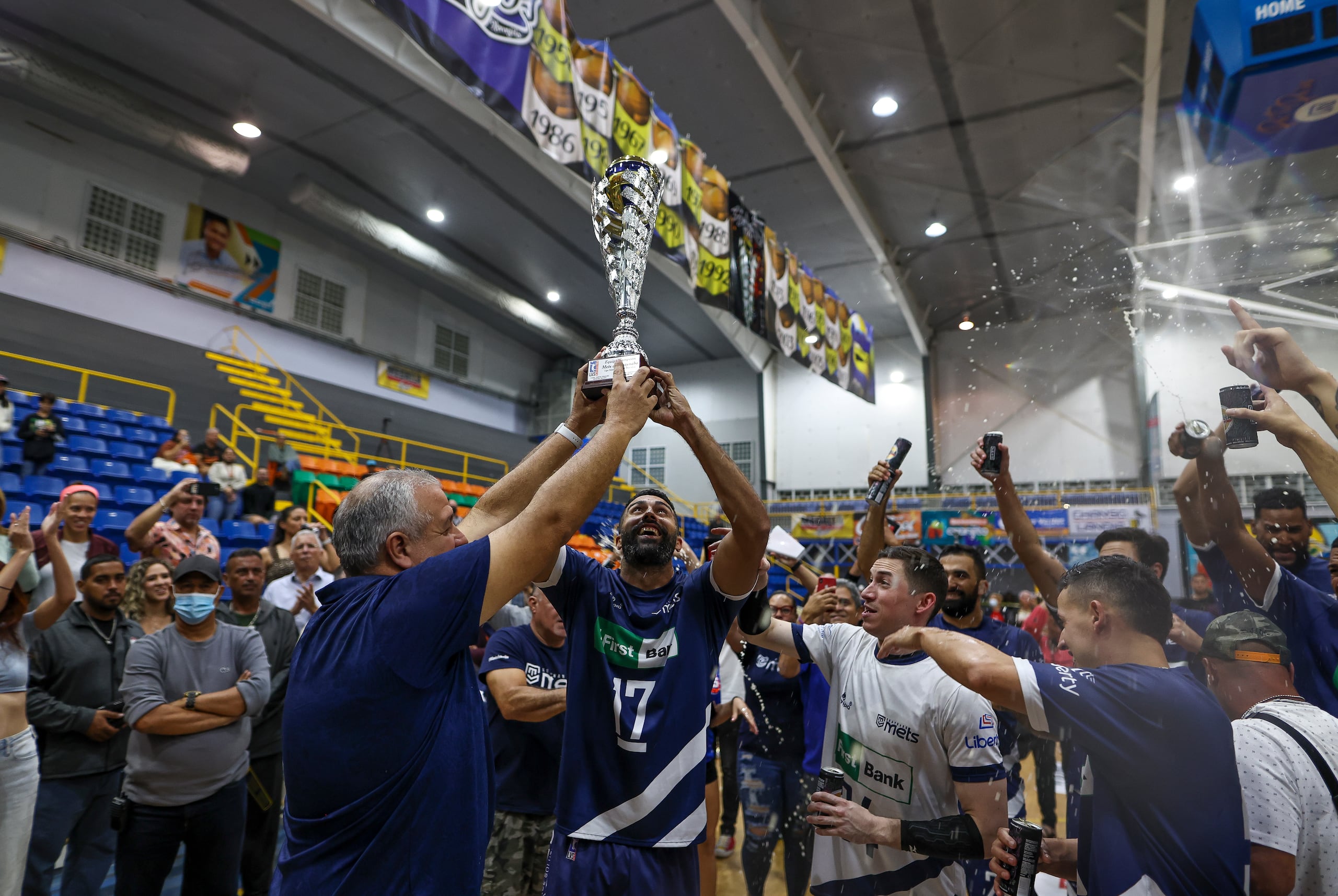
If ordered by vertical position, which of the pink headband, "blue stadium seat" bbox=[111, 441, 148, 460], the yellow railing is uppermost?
the yellow railing

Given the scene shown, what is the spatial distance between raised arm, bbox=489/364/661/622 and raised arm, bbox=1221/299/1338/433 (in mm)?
1687

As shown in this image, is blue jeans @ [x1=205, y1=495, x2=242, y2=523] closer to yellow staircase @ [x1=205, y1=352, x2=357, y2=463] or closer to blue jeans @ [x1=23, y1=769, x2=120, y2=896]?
yellow staircase @ [x1=205, y1=352, x2=357, y2=463]

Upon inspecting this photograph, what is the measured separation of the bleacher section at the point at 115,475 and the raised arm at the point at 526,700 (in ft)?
13.9

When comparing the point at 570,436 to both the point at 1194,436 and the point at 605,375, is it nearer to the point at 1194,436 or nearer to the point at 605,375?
the point at 605,375

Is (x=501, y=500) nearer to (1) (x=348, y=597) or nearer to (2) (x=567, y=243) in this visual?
(1) (x=348, y=597)

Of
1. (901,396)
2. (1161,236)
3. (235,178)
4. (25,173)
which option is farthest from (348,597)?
(901,396)

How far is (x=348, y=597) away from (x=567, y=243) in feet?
46.0

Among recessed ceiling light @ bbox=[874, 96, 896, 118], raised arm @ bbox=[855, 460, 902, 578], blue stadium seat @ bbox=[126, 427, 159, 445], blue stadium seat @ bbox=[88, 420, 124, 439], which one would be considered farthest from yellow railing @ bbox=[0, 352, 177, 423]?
recessed ceiling light @ bbox=[874, 96, 896, 118]

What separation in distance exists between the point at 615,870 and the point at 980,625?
217 centimetres

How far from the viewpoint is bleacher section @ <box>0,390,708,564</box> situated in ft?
26.2

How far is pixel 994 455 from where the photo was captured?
2.61 m

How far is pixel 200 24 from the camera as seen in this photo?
8.98 meters

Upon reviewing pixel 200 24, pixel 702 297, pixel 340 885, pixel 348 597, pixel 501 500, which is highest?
pixel 200 24

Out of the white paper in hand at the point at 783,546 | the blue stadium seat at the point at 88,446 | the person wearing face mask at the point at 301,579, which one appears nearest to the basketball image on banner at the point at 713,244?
the white paper in hand at the point at 783,546
